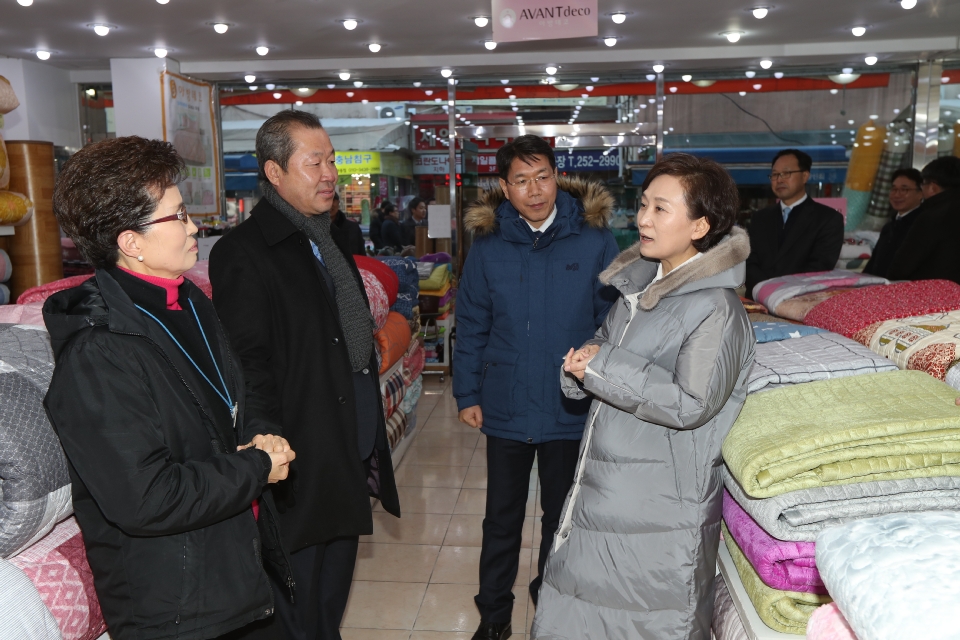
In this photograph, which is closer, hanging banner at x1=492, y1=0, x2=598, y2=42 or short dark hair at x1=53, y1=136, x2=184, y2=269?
short dark hair at x1=53, y1=136, x2=184, y2=269

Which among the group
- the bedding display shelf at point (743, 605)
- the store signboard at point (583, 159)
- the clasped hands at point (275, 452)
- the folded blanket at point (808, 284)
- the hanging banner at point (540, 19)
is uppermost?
the hanging banner at point (540, 19)

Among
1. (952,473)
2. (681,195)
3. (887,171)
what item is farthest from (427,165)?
(952,473)

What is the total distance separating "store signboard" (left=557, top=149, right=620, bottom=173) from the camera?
8000 mm

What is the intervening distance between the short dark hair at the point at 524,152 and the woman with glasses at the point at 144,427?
134cm

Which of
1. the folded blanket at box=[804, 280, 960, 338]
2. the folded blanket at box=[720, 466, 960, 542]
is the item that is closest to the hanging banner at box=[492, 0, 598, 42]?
the folded blanket at box=[804, 280, 960, 338]

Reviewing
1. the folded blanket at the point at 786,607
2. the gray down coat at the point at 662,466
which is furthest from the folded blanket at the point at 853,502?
the gray down coat at the point at 662,466

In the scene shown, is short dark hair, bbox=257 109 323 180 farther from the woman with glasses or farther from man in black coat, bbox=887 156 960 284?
man in black coat, bbox=887 156 960 284

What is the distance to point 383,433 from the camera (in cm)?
276

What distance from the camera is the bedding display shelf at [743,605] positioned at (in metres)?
1.63

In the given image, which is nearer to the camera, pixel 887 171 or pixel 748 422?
pixel 748 422

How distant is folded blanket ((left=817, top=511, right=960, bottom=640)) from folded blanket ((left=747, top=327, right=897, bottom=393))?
2.78 ft

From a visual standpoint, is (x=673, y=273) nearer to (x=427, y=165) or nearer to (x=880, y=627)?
(x=880, y=627)

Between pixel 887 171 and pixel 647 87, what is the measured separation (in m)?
2.50

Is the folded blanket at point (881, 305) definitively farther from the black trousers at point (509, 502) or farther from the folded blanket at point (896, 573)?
the folded blanket at point (896, 573)
